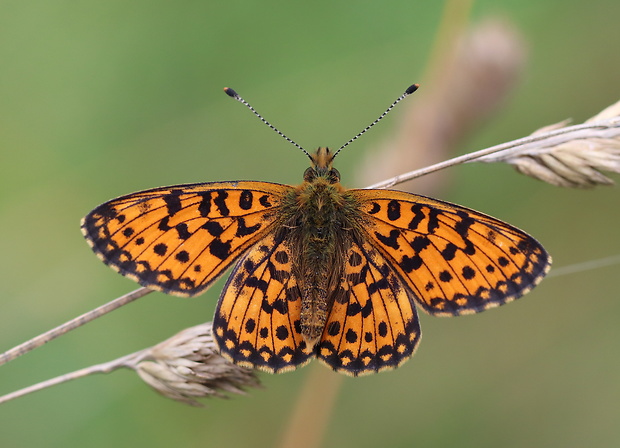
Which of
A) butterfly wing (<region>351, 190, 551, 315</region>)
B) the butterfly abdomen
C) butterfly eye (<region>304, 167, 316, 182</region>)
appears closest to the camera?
butterfly wing (<region>351, 190, 551, 315</region>)

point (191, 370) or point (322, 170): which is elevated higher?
point (322, 170)

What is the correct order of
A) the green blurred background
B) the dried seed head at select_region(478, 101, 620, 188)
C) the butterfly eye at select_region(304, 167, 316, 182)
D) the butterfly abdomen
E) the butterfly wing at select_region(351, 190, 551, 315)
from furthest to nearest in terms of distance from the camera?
1. the green blurred background
2. the butterfly eye at select_region(304, 167, 316, 182)
3. the butterfly abdomen
4. the dried seed head at select_region(478, 101, 620, 188)
5. the butterfly wing at select_region(351, 190, 551, 315)

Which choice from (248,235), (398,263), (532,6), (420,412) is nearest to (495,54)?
(532,6)

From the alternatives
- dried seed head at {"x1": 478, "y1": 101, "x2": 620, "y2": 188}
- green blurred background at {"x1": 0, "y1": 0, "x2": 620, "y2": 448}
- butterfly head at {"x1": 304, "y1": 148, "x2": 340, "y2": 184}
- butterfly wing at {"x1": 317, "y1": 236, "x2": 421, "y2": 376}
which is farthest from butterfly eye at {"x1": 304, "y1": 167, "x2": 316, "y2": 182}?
green blurred background at {"x1": 0, "y1": 0, "x2": 620, "y2": 448}

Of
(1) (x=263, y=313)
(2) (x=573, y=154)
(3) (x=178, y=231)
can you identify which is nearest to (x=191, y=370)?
(1) (x=263, y=313)

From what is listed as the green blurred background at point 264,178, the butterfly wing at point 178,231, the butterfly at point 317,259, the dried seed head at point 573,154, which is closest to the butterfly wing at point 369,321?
the butterfly at point 317,259

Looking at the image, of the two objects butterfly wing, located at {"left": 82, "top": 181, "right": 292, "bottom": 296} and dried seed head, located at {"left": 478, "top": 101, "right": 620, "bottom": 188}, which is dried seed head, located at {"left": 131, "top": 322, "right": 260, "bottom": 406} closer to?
butterfly wing, located at {"left": 82, "top": 181, "right": 292, "bottom": 296}

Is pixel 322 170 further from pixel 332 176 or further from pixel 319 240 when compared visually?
pixel 319 240

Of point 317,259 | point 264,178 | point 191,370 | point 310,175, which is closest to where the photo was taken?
point 191,370
